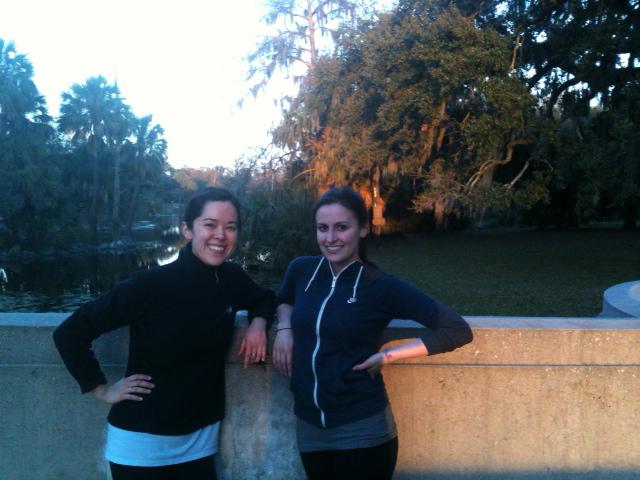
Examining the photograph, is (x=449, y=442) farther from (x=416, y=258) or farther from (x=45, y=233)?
(x=45, y=233)

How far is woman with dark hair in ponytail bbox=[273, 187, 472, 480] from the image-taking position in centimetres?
203

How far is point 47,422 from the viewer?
2.69 metres

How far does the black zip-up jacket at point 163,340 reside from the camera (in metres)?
2.02

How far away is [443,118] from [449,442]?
13.1m

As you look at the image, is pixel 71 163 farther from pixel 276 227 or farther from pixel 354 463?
pixel 354 463

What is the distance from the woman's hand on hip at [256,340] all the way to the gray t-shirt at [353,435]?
450 mm

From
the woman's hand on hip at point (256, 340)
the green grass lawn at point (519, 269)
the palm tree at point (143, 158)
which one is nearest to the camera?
the woman's hand on hip at point (256, 340)

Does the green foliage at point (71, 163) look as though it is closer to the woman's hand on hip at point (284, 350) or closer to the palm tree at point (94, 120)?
the palm tree at point (94, 120)

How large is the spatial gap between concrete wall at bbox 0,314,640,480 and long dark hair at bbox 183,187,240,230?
2.55ft

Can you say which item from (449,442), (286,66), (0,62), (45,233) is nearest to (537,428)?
(449,442)

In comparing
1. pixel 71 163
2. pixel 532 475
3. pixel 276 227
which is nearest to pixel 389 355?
pixel 532 475

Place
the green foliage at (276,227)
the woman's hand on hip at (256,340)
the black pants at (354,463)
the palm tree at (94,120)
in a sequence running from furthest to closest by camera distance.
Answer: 1. the palm tree at (94,120)
2. the green foliage at (276,227)
3. the woman's hand on hip at (256,340)
4. the black pants at (354,463)

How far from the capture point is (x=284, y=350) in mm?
2271


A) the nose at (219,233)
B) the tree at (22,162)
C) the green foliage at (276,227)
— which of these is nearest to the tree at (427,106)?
the green foliage at (276,227)
